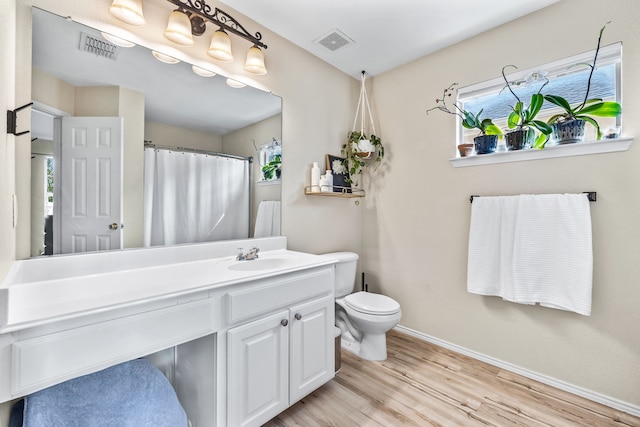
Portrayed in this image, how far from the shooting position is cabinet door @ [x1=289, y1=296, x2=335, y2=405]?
57.1 inches

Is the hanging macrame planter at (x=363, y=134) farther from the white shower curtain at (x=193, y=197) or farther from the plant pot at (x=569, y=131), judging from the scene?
the plant pot at (x=569, y=131)

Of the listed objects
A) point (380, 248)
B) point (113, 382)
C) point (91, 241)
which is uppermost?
point (91, 241)

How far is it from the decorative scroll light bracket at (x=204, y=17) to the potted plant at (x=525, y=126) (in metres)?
1.82

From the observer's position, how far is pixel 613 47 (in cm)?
158

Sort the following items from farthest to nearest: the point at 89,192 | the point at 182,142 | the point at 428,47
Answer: the point at 428,47 < the point at 182,142 < the point at 89,192

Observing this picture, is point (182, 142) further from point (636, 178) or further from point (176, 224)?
point (636, 178)

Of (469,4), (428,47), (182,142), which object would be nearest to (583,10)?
(469,4)

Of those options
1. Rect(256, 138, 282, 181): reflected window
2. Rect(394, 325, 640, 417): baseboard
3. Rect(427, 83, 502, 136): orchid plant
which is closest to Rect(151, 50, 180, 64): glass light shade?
Rect(256, 138, 282, 181): reflected window

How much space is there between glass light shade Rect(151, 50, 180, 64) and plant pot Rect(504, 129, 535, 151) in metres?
2.15

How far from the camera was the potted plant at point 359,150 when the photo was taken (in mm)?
2511

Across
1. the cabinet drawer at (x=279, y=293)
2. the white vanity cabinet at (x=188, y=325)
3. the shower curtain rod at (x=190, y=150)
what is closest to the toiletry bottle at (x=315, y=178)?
the shower curtain rod at (x=190, y=150)

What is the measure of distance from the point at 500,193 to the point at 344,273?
131cm

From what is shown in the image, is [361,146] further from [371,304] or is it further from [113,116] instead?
[113,116]

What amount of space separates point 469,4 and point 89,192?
2428 mm
